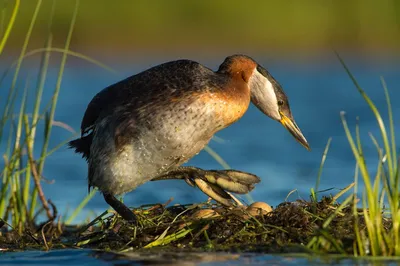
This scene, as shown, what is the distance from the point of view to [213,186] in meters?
7.30

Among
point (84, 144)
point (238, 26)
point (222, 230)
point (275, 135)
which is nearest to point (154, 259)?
point (222, 230)

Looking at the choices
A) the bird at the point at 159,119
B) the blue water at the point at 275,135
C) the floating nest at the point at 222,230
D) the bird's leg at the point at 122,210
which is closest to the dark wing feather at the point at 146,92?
the bird at the point at 159,119

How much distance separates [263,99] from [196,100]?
873 mm

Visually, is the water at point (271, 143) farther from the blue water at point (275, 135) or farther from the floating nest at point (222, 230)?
the floating nest at point (222, 230)

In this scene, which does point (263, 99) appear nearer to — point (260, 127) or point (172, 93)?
point (172, 93)

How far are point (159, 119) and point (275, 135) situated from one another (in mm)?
8679

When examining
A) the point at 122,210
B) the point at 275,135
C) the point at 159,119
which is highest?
the point at 275,135

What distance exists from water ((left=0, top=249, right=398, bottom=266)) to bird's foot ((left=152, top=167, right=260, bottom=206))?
1118 mm

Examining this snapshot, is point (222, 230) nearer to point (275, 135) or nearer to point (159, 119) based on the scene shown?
point (159, 119)

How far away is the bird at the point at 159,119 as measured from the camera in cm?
668

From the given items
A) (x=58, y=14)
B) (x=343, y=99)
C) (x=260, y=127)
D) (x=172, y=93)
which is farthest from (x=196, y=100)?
(x=58, y=14)

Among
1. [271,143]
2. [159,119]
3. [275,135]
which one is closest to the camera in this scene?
[159,119]

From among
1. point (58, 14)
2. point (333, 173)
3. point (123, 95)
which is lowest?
point (123, 95)

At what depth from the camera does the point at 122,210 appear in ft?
22.6
